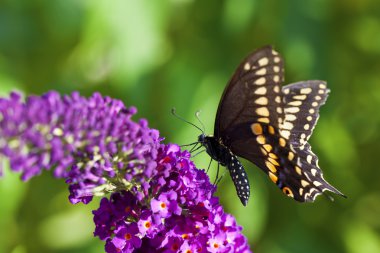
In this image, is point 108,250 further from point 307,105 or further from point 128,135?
point 307,105

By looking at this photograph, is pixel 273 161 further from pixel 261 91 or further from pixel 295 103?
pixel 261 91

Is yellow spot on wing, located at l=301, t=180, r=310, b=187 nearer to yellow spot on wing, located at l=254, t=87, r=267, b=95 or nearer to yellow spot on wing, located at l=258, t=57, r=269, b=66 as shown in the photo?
yellow spot on wing, located at l=254, t=87, r=267, b=95

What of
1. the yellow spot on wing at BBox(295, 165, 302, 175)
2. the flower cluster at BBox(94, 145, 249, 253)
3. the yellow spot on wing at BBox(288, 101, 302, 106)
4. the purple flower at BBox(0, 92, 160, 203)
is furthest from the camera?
the yellow spot on wing at BBox(288, 101, 302, 106)

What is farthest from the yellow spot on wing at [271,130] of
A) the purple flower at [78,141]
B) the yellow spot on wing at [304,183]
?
the purple flower at [78,141]

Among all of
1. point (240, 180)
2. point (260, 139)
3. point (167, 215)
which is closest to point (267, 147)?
point (260, 139)

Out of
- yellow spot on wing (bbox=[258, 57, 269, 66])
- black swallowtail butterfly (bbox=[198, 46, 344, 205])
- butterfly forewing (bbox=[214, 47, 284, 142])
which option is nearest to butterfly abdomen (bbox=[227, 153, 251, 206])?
black swallowtail butterfly (bbox=[198, 46, 344, 205])

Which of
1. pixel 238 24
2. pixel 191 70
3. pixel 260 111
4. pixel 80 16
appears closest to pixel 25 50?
pixel 80 16
